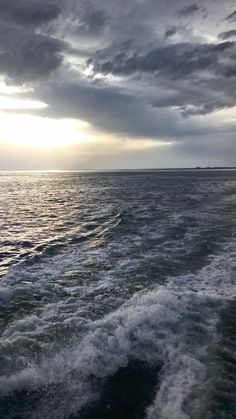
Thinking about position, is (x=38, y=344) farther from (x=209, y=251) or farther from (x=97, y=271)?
(x=209, y=251)

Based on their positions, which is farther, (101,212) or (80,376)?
(101,212)

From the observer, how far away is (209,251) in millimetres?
18234

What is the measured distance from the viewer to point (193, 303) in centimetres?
1115

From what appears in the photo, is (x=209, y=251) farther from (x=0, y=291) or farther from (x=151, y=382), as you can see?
(x=151, y=382)

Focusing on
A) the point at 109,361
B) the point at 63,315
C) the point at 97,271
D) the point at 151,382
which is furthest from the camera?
the point at 97,271

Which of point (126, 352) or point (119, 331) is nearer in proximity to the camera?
point (126, 352)

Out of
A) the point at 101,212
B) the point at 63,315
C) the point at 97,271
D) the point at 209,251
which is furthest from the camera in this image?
the point at 101,212

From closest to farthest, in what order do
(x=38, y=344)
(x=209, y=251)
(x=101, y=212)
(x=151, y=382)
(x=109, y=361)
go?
(x=151, y=382)
(x=109, y=361)
(x=38, y=344)
(x=209, y=251)
(x=101, y=212)

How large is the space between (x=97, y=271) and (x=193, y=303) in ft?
17.6

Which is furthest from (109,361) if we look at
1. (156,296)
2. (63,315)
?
(156,296)

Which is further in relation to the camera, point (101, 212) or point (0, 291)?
point (101, 212)

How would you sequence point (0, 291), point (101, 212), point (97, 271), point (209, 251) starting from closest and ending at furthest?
point (0, 291) → point (97, 271) → point (209, 251) → point (101, 212)

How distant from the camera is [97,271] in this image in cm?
1532

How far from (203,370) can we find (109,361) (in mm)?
2125
